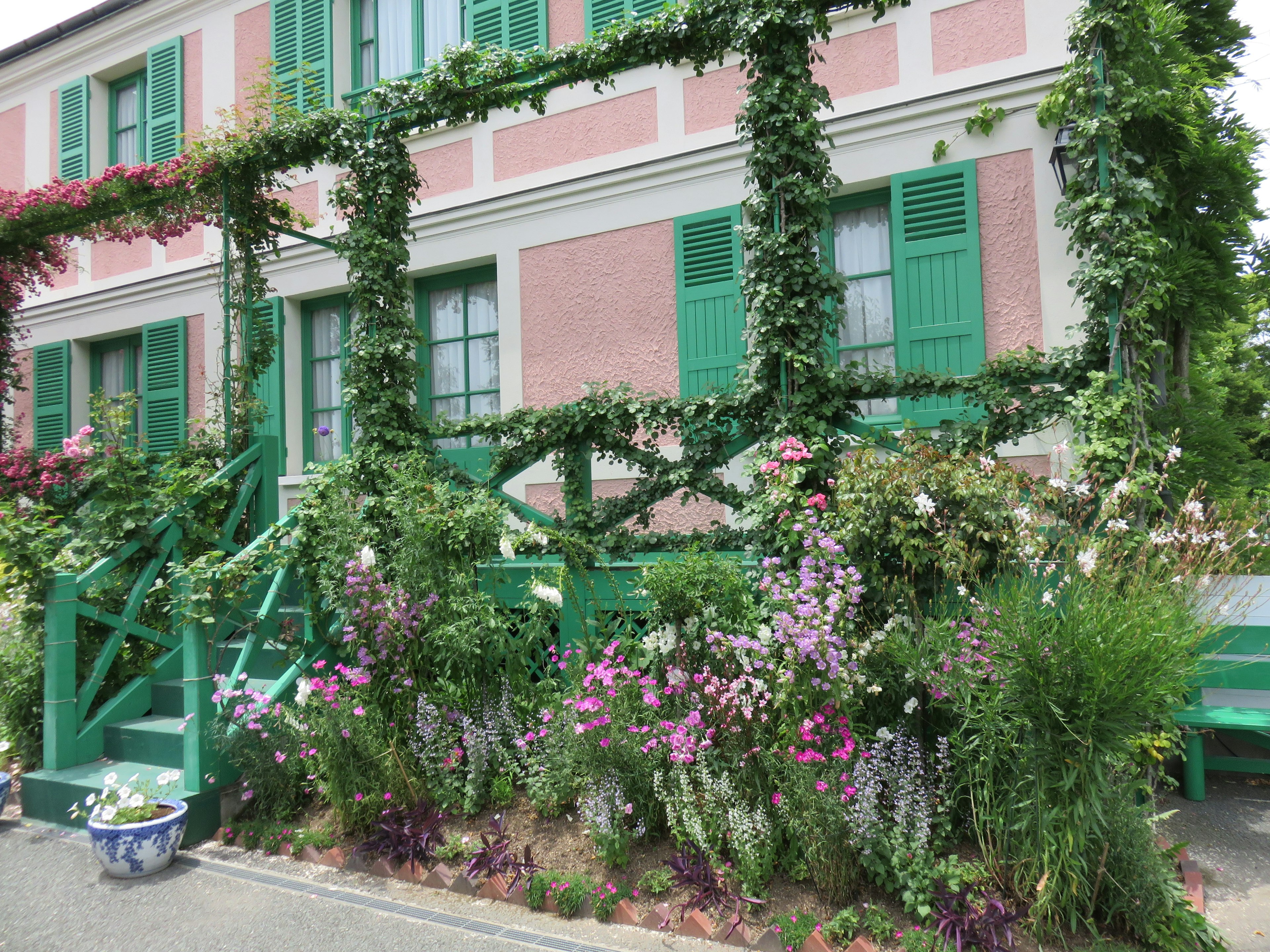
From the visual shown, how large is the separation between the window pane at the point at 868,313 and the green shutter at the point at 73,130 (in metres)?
8.68

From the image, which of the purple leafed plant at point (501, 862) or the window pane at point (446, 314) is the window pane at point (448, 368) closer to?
the window pane at point (446, 314)

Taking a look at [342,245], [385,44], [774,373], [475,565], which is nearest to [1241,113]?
[774,373]

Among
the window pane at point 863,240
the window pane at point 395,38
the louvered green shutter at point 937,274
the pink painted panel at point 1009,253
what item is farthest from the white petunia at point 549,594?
the window pane at point 395,38

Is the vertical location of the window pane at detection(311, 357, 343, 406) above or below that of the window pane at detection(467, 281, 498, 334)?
below

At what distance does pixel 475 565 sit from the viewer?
422cm

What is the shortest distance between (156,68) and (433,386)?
5067 mm

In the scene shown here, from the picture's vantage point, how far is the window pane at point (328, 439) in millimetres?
8125

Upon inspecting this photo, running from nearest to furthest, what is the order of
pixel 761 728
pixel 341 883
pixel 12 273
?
pixel 761 728, pixel 341 883, pixel 12 273

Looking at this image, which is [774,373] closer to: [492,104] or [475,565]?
[475,565]

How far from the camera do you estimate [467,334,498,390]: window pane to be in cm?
757

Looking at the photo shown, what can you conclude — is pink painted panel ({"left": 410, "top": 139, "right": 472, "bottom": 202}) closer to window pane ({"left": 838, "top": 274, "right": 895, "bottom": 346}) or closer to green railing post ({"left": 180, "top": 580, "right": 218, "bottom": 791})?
window pane ({"left": 838, "top": 274, "right": 895, "bottom": 346})

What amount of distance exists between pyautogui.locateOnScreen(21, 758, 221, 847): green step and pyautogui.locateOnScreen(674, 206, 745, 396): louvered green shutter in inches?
164

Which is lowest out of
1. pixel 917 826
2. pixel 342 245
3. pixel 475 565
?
pixel 917 826

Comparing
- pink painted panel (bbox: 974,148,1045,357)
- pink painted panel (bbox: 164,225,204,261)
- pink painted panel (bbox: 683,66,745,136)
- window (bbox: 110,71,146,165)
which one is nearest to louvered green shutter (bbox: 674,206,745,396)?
pink painted panel (bbox: 683,66,745,136)
